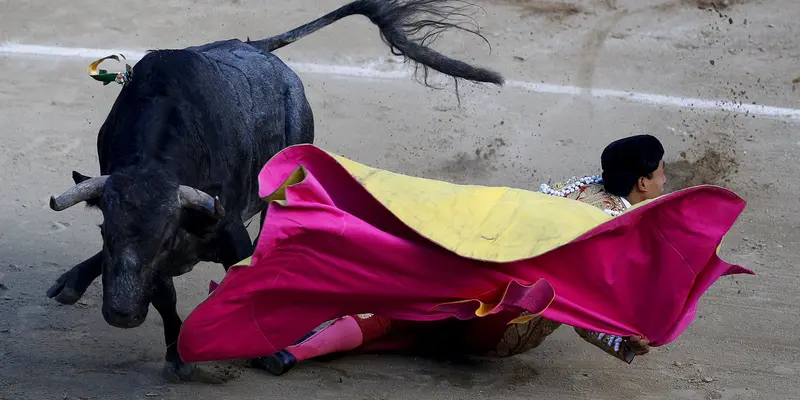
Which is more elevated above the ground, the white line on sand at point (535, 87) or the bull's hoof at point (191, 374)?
the bull's hoof at point (191, 374)

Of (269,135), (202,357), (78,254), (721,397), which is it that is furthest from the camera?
(78,254)

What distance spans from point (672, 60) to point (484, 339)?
419 centimetres

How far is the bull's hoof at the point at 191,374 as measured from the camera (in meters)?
3.71

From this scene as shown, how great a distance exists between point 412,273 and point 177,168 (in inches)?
34.7

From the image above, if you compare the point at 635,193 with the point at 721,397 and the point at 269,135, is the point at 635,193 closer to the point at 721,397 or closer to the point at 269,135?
the point at 721,397

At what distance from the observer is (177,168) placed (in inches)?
143

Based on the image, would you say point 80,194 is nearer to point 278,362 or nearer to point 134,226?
point 134,226

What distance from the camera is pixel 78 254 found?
508 cm

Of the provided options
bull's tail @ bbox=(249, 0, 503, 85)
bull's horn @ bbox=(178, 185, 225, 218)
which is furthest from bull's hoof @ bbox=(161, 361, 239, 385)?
bull's tail @ bbox=(249, 0, 503, 85)

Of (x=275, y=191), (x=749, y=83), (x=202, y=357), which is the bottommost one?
(x=749, y=83)

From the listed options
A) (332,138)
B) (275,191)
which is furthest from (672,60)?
(275,191)

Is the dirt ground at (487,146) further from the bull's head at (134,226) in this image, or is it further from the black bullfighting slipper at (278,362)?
the bull's head at (134,226)

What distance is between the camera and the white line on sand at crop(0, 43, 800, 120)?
23.4 feet

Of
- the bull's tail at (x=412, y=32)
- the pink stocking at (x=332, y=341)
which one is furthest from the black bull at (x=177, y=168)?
the bull's tail at (x=412, y=32)
